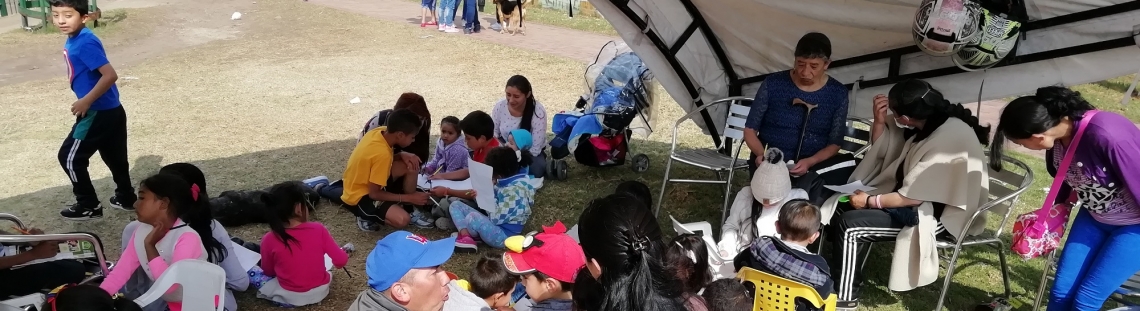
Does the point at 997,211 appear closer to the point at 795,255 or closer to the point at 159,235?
the point at 795,255

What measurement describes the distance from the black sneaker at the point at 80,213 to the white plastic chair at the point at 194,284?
2456 millimetres

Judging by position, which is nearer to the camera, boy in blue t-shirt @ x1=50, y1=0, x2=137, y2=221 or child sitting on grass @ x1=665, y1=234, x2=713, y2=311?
child sitting on grass @ x1=665, y1=234, x2=713, y2=311

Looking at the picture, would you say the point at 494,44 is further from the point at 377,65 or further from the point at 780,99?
the point at 780,99

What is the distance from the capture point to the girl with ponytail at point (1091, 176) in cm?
305

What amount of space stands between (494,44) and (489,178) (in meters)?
8.65

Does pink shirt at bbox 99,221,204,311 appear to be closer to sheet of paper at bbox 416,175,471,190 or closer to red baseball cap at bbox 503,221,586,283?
red baseball cap at bbox 503,221,586,283

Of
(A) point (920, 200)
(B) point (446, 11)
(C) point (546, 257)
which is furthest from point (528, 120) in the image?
(B) point (446, 11)

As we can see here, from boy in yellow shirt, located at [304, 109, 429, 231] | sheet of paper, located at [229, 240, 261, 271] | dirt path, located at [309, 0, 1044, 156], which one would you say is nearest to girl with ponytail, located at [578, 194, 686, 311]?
sheet of paper, located at [229, 240, 261, 271]

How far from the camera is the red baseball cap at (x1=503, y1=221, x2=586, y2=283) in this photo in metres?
2.99

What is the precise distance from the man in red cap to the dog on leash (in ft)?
39.2

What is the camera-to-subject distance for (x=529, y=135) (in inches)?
239

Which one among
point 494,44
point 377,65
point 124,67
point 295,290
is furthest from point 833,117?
point 124,67

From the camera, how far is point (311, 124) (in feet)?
25.9

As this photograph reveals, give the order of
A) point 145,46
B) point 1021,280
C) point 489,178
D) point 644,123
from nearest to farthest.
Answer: point 1021,280, point 489,178, point 644,123, point 145,46
